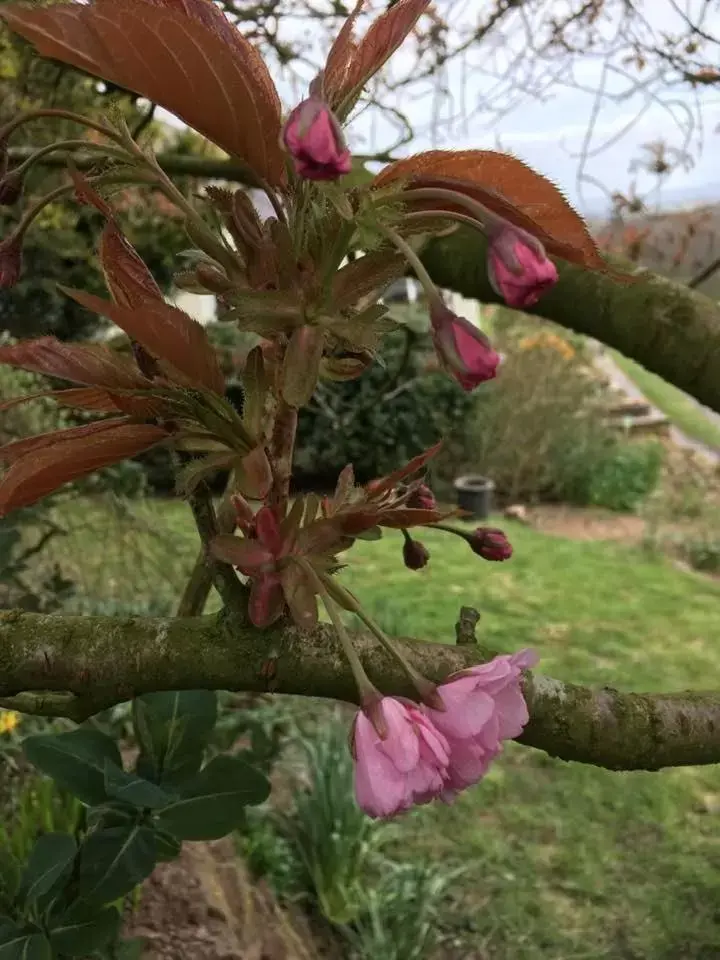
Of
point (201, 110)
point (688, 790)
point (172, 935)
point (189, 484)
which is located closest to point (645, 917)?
point (688, 790)

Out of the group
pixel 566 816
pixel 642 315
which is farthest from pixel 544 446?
pixel 642 315

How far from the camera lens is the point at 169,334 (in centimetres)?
40

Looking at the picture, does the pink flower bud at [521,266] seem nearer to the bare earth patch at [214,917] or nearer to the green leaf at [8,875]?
the green leaf at [8,875]

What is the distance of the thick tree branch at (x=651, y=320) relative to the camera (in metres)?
1.03

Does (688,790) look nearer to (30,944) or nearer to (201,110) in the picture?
(30,944)

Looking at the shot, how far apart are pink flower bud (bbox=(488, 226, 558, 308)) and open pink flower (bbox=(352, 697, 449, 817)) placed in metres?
0.19

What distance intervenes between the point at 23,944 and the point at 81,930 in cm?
4

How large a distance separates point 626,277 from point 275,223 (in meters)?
0.16

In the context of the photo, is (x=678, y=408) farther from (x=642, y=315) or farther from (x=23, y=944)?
(x=23, y=944)

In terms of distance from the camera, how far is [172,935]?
1330 mm

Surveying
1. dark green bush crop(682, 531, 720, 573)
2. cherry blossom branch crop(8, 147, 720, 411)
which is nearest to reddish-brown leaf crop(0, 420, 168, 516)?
cherry blossom branch crop(8, 147, 720, 411)

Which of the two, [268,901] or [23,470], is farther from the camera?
[268,901]

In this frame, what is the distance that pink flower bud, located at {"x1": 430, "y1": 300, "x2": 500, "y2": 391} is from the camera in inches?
14.6

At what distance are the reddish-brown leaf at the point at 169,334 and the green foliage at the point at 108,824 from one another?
0.35m
